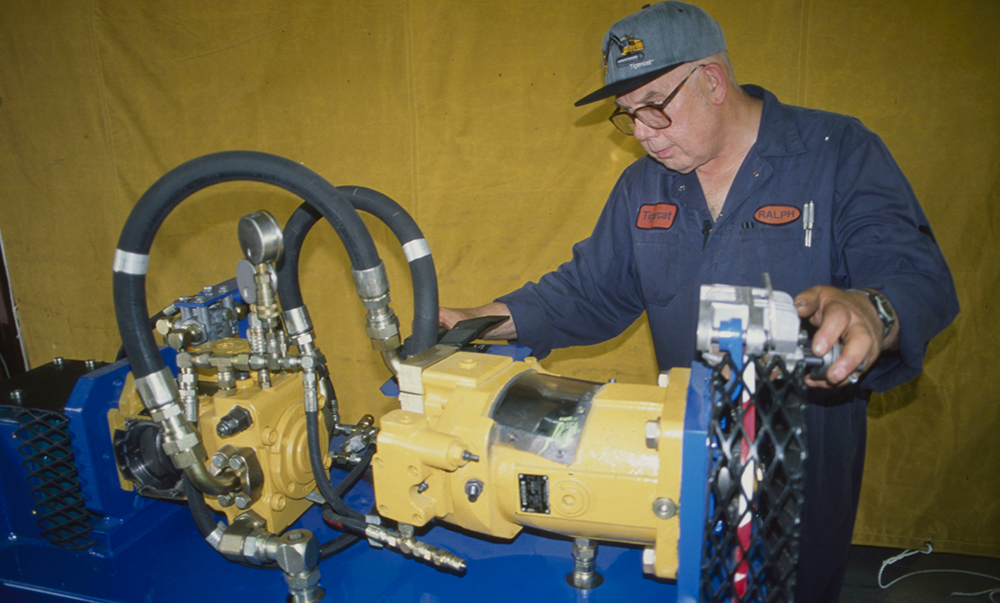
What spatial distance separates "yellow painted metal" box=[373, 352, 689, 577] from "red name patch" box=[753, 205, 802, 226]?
0.70m

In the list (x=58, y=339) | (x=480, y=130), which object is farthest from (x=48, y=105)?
(x=480, y=130)

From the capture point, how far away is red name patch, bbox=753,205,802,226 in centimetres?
136

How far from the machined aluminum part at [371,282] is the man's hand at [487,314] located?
0.44 metres

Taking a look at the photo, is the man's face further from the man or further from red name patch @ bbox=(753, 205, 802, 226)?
red name patch @ bbox=(753, 205, 802, 226)

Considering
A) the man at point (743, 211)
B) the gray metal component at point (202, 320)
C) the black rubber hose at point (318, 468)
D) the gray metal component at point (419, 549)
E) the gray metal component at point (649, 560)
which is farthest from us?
the man at point (743, 211)

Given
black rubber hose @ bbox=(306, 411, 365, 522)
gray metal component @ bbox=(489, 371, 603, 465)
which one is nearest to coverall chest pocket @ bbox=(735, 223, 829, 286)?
gray metal component @ bbox=(489, 371, 603, 465)

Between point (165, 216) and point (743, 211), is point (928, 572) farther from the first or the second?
point (165, 216)

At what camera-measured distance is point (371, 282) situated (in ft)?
3.06

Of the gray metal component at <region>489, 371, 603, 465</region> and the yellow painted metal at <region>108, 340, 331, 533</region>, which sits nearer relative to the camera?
the gray metal component at <region>489, 371, 603, 465</region>

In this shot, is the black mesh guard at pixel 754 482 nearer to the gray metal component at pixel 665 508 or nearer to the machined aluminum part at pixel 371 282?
the gray metal component at pixel 665 508

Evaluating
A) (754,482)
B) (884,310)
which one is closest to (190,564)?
(754,482)

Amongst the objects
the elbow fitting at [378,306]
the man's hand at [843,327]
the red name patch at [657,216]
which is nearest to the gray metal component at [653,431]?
the man's hand at [843,327]

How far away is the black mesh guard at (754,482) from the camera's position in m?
0.66

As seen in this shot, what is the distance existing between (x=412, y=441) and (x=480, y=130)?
2.01 meters
